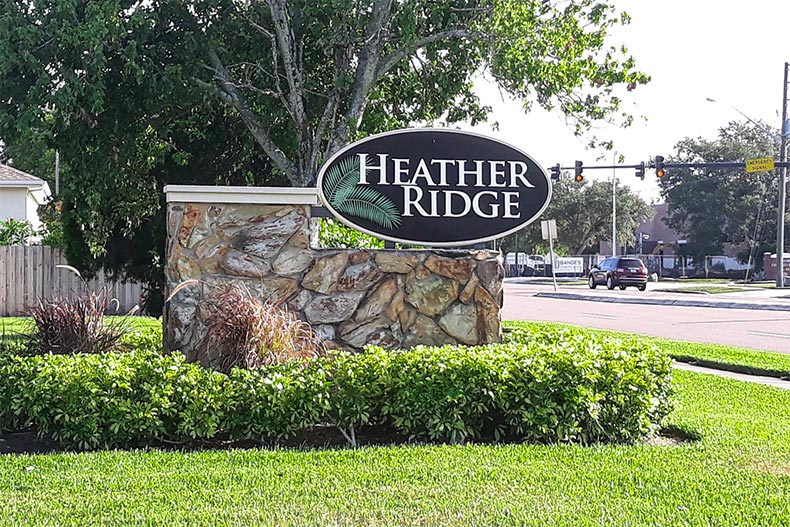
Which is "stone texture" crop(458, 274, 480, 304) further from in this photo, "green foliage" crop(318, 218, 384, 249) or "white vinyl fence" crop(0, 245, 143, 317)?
"white vinyl fence" crop(0, 245, 143, 317)

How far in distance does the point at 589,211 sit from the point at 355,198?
64.5 m

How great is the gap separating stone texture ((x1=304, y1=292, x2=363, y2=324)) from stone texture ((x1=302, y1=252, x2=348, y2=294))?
0.28 ft

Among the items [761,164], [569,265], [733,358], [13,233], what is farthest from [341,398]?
[569,265]

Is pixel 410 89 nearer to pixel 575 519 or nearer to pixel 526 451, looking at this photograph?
pixel 526 451

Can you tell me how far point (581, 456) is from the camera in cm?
582

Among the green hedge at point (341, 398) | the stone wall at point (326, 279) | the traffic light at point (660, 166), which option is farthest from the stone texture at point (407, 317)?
the traffic light at point (660, 166)

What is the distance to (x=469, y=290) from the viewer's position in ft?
27.3

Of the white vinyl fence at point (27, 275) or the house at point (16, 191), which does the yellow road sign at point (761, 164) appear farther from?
the house at point (16, 191)

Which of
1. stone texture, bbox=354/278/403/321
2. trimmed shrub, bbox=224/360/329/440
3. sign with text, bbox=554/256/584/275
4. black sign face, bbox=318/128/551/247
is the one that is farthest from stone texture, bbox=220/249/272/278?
sign with text, bbox=554/256/584/275

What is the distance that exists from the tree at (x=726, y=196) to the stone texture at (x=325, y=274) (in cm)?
5692

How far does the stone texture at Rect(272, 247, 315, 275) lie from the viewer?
8.02 metres

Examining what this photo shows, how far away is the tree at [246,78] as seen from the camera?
1256cm

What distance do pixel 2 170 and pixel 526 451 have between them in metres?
27.6

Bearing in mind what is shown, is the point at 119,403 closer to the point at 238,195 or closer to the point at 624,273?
the point at 238,195
